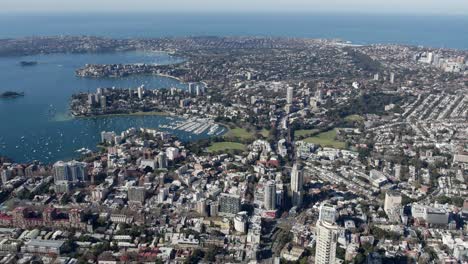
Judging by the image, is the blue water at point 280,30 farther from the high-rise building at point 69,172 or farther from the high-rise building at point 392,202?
the high-rise building at point 69,172

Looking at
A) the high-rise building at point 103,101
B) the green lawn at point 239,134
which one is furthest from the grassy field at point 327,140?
the high-rise building at point 103,101

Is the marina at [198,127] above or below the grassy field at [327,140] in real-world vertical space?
above

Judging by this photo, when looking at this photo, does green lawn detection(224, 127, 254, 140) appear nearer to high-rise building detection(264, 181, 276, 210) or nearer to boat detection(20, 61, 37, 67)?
high-rise building detection(264, 181, 276, 210)

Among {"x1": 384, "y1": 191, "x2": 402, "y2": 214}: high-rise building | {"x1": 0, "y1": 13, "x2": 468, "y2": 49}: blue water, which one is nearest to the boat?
{"x1": 0, "y1": 13, "x2": 468, "y2": 49}: blue water

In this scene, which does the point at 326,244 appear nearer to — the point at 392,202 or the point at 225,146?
the point at 392,202

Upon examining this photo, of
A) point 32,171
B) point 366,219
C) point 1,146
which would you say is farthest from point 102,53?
point 366,219

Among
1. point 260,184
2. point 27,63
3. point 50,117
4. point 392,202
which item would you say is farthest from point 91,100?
point 27,63
